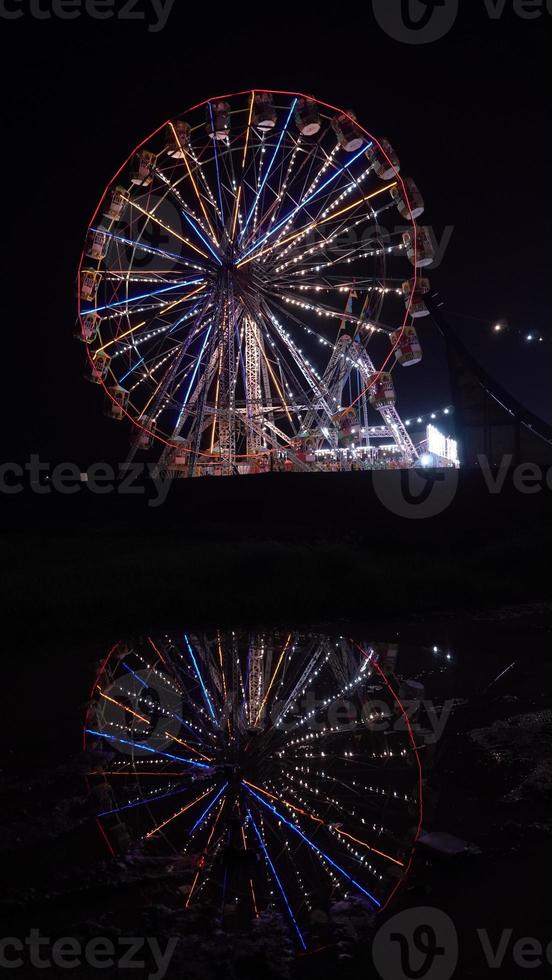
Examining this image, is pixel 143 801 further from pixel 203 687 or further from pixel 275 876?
pixel 203 687

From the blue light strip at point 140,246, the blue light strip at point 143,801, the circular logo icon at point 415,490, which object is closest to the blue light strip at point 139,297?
the blue light strip at point 140,246

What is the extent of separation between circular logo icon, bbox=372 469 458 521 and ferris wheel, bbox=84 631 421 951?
1243 cm

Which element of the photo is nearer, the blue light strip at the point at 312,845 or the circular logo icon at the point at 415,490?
the blue light strip at the point at 312,845

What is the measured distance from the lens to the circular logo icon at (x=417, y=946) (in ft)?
10.6

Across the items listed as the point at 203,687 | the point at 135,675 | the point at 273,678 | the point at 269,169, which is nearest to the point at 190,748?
the point at 203,687

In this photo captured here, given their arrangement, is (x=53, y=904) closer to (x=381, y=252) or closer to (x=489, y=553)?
(x=489, y=553)

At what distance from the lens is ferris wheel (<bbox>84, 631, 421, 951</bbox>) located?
3.86 meters

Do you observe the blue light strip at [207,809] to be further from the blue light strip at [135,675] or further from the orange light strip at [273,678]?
the blue light strip at [135,675]

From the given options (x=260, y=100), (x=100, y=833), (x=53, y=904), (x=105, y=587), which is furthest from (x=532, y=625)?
(x=260, y=100)

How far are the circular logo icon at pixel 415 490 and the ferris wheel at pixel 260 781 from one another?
40.8 ft

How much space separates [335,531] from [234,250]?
1004cm

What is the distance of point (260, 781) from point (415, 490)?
16714 millimetres

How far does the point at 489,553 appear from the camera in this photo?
54.9 ft

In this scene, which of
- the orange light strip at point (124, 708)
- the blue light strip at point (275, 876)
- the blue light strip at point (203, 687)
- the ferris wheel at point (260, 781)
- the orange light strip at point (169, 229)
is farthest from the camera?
the orange light strip at point (169, 229)
